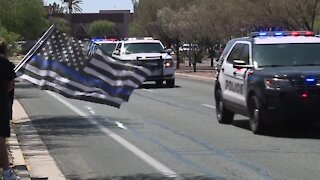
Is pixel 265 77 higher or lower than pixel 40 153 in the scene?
higher

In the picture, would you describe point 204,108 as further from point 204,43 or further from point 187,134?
point 204,43

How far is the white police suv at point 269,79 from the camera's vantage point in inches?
491

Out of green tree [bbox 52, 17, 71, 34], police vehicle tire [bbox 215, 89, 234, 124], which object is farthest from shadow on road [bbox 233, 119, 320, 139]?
green tree [bbox 52, 17, 71, 34]

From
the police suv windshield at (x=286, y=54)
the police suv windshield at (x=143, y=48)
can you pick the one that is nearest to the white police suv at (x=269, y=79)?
the police suv windshield at (x=286, y=54)

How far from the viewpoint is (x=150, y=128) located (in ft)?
48.3

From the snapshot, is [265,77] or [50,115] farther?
[50,115]

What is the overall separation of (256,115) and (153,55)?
16.3m

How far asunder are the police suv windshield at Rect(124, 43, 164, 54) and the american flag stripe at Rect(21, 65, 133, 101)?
828 inches

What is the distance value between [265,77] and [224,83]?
2.55m

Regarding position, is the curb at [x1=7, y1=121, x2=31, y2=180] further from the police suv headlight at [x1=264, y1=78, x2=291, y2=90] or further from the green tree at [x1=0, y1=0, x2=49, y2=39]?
the green tree at [x1=0, y1=0, x2=49, y2=39]

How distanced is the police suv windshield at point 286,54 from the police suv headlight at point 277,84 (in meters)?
1.04

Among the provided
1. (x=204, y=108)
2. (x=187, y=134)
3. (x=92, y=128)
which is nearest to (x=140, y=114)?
(x=204, y=108)

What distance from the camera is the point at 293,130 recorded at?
1399 cm

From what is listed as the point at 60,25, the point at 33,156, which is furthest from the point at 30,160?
the point at 60,25
